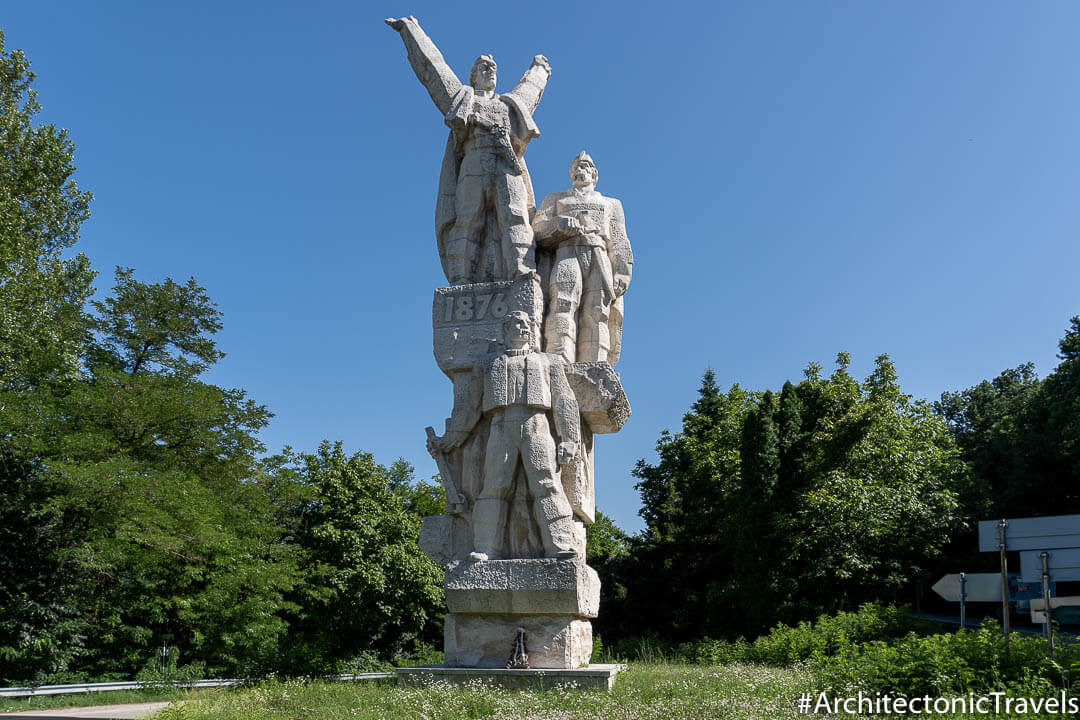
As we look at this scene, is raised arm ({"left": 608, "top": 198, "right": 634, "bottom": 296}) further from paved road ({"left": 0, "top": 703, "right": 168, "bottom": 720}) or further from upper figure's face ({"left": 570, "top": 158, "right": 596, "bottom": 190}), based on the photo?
paved road ({"left": 0, "top": 703, "right": 168, "bottom": 720})

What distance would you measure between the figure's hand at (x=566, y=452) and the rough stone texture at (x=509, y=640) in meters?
1.42

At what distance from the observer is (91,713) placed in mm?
A: 10383

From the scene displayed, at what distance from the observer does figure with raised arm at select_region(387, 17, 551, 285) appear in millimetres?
9445

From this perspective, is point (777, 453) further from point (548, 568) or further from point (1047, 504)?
point (548, 568)

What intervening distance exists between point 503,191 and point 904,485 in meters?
16.6

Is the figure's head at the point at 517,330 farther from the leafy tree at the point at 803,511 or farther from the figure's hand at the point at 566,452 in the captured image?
the leafy tree at the point at 803,511

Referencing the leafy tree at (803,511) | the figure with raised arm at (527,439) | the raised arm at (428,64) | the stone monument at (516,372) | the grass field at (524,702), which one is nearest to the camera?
the grass field at (524,702)

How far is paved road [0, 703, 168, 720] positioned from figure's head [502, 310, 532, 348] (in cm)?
Answer: 542

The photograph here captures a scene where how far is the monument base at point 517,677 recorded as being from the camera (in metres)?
7.32

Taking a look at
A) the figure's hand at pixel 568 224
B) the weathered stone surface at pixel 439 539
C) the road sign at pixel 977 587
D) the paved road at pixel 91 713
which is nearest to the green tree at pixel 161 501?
the paved road at pixel 91 713

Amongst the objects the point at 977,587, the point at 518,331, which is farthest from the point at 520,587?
the point at 977,587

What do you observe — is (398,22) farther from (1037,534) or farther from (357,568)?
(357,568)

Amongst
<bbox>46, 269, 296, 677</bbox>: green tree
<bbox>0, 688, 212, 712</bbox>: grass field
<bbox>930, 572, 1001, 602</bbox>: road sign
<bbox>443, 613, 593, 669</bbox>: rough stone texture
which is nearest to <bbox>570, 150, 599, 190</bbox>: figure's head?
<bbox>443, 613, 593, 669</bbox>: rough stone texture

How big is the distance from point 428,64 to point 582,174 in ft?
7.07
